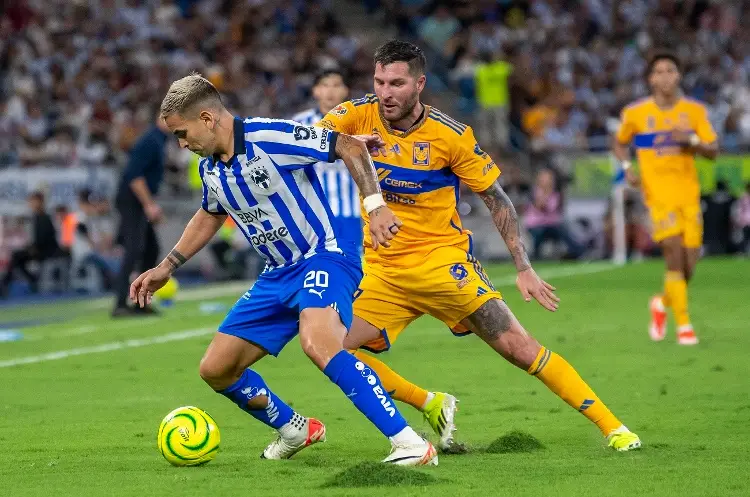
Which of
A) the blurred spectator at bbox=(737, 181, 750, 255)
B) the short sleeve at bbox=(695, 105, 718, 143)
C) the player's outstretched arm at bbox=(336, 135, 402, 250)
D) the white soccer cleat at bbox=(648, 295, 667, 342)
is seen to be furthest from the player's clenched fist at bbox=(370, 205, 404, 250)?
the blurred spectator at bbox=(737, 181, 750, 255)

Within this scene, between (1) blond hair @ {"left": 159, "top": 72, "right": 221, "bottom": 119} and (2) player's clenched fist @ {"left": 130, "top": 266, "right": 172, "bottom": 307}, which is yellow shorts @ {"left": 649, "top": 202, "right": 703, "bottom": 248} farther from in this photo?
(1) blond hair @ {"left": 159, "top": 72, "right": 221, "bottom": 119}

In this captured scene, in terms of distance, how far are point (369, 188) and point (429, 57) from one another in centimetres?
2533

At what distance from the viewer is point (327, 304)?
6891 mm

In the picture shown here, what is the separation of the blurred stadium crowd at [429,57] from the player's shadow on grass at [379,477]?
19.1m

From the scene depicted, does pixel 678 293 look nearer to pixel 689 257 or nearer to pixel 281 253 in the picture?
pixel 689 257

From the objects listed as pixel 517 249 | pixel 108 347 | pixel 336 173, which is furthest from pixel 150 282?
pixel 108 347

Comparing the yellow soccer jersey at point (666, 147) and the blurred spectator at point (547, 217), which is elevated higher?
the yellow soccer jersey at point (666, 147)

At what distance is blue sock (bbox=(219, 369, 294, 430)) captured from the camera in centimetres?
733

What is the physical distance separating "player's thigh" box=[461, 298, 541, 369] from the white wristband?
1196 millimetres

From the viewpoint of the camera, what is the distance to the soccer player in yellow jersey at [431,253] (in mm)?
7379

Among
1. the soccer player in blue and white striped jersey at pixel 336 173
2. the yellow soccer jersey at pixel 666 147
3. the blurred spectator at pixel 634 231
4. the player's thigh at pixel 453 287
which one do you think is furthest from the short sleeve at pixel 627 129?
the blurred spectator at pixel 634 231

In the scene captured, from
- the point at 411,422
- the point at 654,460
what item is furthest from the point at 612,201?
the point at 654,460

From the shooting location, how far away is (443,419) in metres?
7.66

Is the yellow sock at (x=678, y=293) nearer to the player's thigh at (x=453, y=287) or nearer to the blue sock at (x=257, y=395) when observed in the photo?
the player's thigh at (x=453, y=287)
